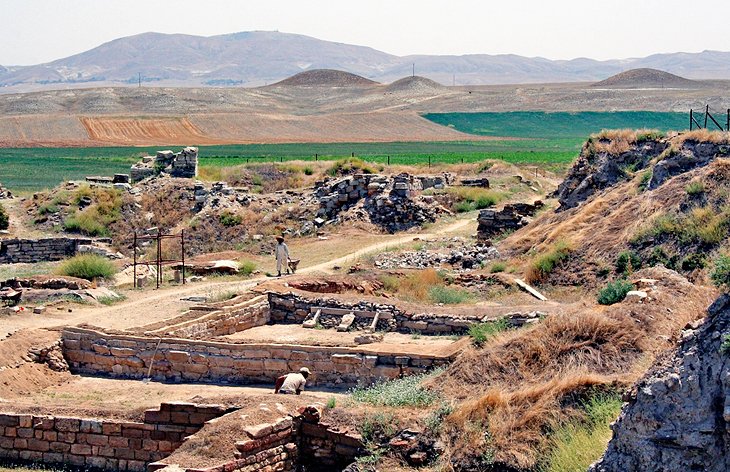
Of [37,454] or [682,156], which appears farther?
[682,156]

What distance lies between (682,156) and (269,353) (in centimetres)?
1226

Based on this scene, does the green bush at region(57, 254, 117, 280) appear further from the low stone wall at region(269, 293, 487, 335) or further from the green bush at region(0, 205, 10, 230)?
the green bush at region(0, 205, 10, 230)

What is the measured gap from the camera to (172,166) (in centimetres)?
4497

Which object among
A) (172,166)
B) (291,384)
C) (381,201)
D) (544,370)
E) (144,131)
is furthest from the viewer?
(144,131)

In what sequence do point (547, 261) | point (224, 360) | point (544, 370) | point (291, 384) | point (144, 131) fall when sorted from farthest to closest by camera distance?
point (144, 131), point (547, 261), point (224, 360), point (291, 384), point (544, 370)

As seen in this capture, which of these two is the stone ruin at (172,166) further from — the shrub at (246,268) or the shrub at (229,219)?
the shrub at (246,268)

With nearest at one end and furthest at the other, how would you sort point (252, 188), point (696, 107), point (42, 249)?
point (42, 249) < point (252, 188) < point (696, 107)

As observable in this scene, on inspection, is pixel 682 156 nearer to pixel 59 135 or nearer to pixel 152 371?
pixel 152 371

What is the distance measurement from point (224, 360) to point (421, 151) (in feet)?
213

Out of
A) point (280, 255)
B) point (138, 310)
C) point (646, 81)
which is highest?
point (646, 81)

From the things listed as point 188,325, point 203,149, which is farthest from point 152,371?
point 203,149

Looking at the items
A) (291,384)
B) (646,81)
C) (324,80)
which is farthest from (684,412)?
(324,80)

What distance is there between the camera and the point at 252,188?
45.3m

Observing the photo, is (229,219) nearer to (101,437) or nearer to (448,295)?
(448,295)
